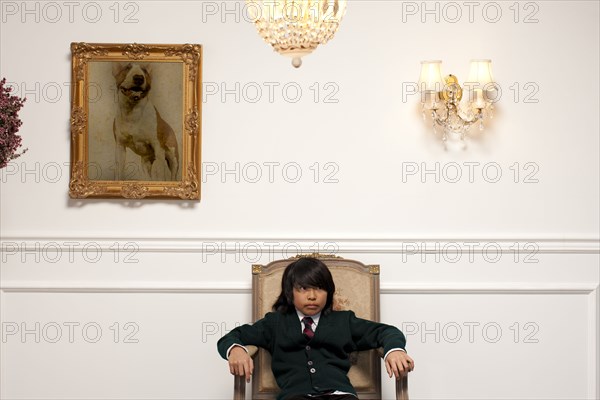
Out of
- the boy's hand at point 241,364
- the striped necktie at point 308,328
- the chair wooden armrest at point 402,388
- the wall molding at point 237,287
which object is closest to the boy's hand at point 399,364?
the chair wooden armrest at point 402,388

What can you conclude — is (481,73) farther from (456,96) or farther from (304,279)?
(304,279)

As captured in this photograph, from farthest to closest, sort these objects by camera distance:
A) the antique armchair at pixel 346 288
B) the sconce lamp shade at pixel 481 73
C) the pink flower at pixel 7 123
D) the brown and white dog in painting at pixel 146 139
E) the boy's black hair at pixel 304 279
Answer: the brown and white dog in painting at pixel 146 139 < the sconce lamp shade at pixel 481 73 < the antique armchair at pixel 346 288 < the boy's black hair at pixel 304 279 < the pink flower at pixel 7 123

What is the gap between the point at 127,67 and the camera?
15.6 feet

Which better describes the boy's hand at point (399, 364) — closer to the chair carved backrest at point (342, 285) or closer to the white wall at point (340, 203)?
the chair carved backrest at point (342, 285)

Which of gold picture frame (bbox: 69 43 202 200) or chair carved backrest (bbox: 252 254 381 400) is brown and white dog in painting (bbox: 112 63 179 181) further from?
chair carved backrest (bbox: 252 254 381 400)

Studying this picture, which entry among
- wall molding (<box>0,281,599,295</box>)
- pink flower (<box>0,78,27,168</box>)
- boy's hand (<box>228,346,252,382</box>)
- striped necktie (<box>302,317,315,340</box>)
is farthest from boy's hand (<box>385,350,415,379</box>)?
pink flower (<box>0,78,27,168</box>)

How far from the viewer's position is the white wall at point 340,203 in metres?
4.77

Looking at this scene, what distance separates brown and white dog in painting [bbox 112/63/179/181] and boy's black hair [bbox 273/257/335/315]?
996 mm

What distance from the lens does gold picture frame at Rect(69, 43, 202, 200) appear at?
472cm

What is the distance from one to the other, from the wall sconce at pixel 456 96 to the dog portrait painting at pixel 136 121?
→ 1.38 meters

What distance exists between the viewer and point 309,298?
13.3ft

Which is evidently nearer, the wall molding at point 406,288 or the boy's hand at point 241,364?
the boy's hand at point 241,364

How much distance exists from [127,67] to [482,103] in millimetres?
1986

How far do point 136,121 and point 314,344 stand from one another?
164 centimetres
